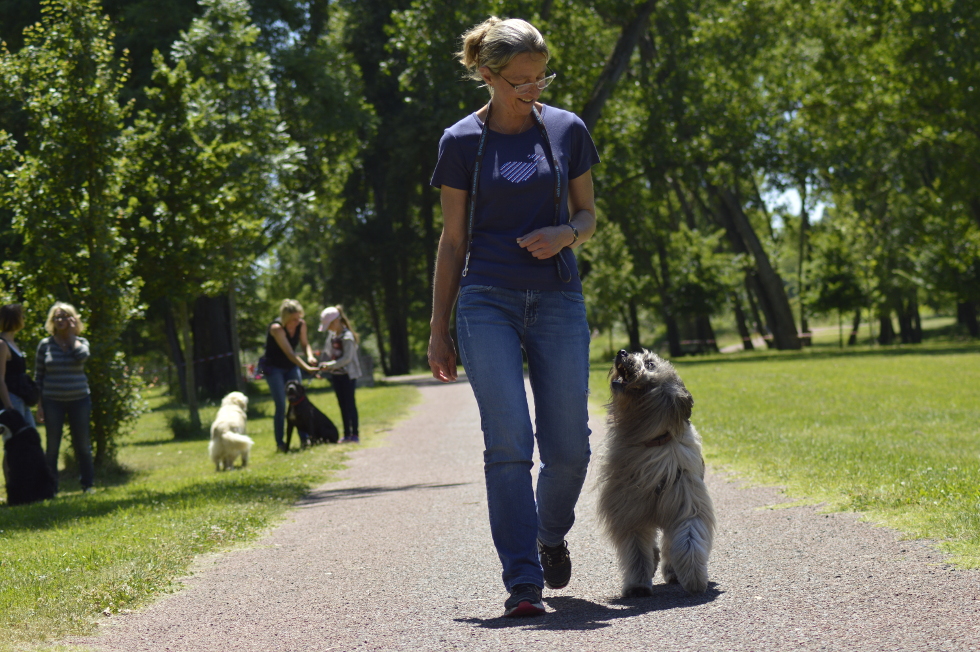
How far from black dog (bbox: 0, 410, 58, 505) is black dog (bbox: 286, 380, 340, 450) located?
3927 mm

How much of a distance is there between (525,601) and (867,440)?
8.11m

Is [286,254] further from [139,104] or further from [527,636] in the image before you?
[527,636]

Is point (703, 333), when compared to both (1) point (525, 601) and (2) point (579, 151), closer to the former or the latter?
(2) point (579, 151)

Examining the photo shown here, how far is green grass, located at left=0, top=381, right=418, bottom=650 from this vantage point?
5.01 meters

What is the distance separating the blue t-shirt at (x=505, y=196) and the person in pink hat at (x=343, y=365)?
10.4 meters

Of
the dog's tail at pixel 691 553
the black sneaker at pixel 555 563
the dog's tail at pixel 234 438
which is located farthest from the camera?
Result: the dog's tail at pixel 234 438

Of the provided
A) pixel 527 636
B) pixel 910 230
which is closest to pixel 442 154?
pixel 527 636

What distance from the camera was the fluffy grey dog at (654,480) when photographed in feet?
15.2

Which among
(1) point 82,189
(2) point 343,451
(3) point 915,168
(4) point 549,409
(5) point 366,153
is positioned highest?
(5) point 366,153

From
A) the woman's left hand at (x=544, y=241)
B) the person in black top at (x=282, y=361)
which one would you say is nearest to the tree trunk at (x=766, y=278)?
the person in black top at (x=282, y=361)

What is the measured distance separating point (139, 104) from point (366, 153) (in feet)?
70.6

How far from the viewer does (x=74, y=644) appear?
436 cm

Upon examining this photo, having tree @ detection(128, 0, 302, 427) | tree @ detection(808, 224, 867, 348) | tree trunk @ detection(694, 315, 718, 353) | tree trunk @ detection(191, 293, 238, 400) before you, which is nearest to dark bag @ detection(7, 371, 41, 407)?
tree @ detection(128, 0, 302, 427)

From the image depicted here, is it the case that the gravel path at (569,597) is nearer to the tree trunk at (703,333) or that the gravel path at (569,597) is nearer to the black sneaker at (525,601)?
the black sneaker at (525,601)
